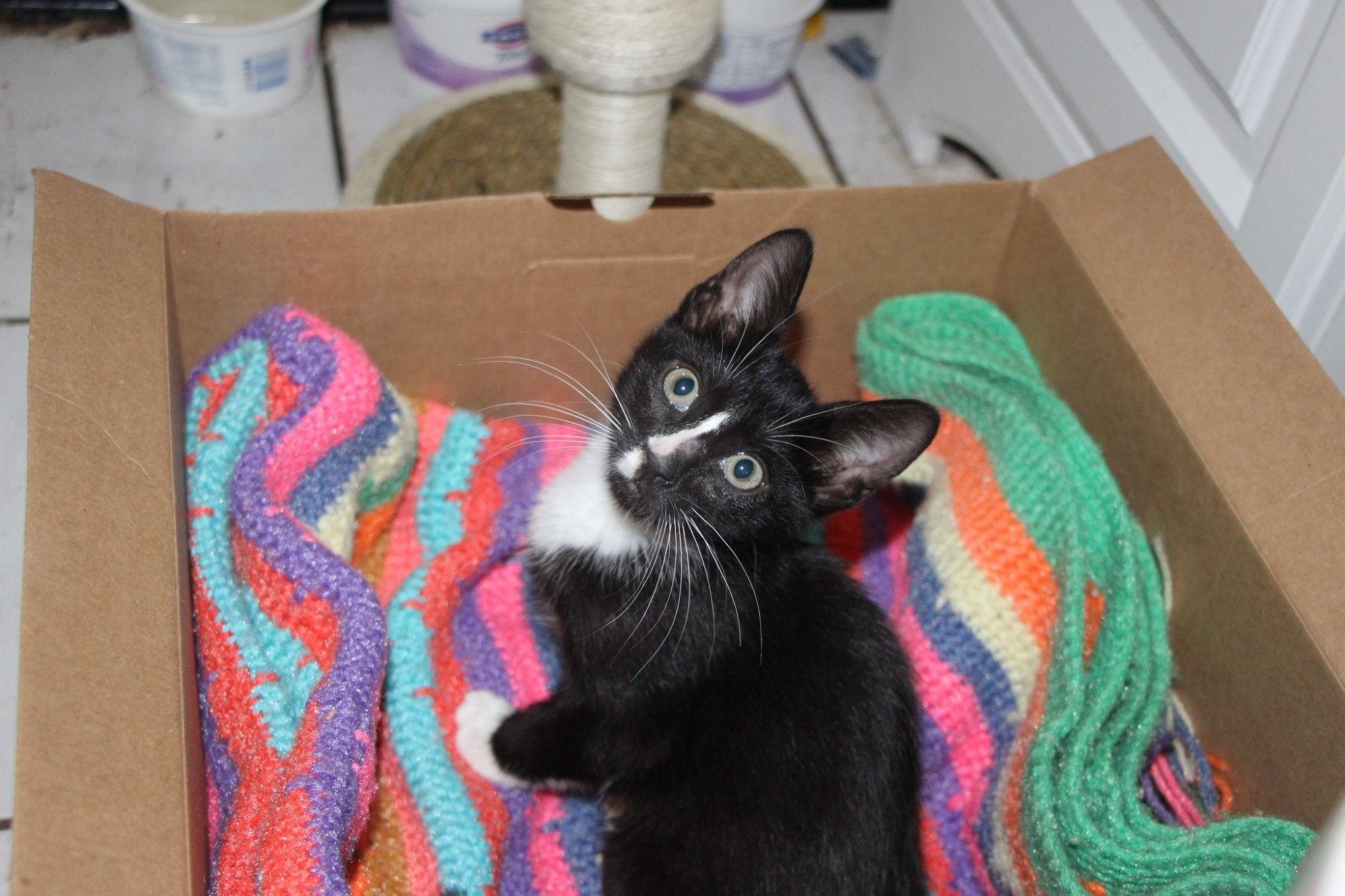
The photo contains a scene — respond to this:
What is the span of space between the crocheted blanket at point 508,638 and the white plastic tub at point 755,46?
0.84 m

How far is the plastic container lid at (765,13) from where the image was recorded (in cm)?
217

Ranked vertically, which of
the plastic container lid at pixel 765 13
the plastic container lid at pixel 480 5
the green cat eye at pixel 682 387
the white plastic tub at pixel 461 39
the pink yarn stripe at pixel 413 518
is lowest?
the pink yarn stripe at pixel 413 518

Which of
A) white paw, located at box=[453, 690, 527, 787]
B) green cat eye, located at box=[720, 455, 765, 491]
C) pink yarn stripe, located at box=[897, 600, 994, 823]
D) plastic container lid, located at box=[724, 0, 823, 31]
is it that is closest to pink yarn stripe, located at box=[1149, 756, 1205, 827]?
pink yarn stripe, located at box=[897, 600, 994, 823]

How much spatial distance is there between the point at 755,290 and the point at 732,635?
38 cm

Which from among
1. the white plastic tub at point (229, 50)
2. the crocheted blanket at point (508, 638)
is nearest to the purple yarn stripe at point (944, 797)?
the crocheted blanket at point (508, 638)

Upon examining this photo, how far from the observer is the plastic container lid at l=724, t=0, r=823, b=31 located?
2174 millimetres

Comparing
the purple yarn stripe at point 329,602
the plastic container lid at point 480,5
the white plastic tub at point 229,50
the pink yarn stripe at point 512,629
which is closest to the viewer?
the purple yarn stripe at point 329,602

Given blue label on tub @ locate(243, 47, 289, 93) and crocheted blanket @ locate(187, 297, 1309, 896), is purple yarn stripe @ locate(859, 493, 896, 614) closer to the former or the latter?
crocheted blanket @ locate(187, 297, 1309, 896)

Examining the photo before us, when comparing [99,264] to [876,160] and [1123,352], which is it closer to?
[1123,352]

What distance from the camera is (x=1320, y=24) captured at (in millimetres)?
1339

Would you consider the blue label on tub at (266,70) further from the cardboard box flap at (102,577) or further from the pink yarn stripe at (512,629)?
the pink yarn stripe at (512,629)

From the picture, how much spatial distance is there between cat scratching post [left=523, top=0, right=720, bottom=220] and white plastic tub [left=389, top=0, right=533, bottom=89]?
0.35 meters

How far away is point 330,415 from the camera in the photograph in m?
1.37

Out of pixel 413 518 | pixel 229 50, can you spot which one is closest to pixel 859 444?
pixel 413 518
